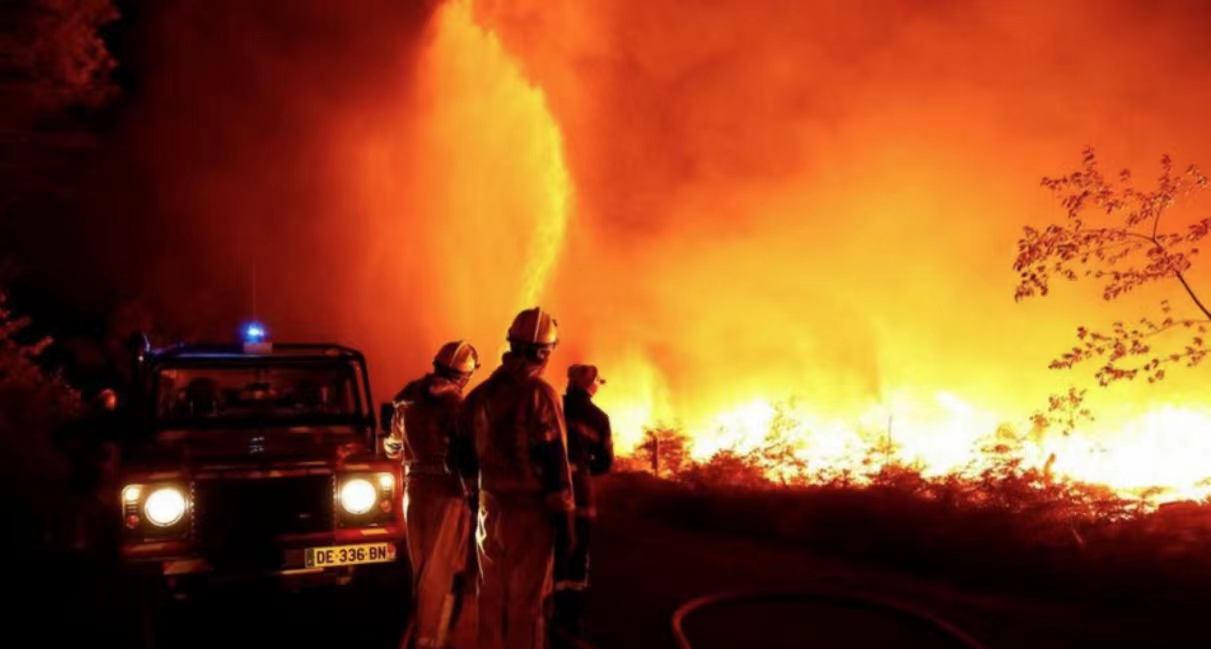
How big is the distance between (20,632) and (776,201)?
15.0 m

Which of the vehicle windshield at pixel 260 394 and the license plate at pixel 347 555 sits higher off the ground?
the vehicle windshield at pixel 260 394

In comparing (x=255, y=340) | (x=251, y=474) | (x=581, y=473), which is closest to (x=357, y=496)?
(x=251, y=474)

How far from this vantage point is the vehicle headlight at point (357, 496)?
22.1 feet

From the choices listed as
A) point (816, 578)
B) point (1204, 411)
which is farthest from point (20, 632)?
point (1204, 411)

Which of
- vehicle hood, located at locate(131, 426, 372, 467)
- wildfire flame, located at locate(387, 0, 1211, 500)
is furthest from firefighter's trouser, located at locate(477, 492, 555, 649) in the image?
wildfire flame, located at locate(387, 0, 1211, 500)

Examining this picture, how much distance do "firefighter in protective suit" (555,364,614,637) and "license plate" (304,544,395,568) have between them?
4.23 feet

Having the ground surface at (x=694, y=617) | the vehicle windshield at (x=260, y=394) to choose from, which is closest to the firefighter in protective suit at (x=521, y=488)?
the ground surface at (x=694, y=617)

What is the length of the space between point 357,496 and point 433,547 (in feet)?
2.74

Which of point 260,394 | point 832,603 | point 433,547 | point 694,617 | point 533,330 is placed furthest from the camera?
point 260,394

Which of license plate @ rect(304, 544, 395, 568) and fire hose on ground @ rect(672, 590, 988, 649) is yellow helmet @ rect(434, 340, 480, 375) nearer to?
license plate @ rect(304, 544, 395, 568)

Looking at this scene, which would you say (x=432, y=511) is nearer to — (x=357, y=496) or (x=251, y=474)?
(x=357, y=496)

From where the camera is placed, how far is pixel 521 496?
494cm

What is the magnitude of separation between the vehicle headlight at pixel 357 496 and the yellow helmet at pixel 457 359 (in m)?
1.02

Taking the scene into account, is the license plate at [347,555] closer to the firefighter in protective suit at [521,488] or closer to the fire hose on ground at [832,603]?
the firefighter in protective suit at [521,488]
